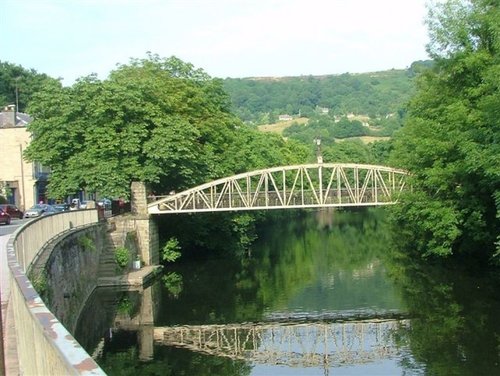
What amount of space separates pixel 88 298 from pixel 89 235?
3.31 m

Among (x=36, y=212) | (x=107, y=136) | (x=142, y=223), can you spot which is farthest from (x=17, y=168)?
(x=107, y=136)

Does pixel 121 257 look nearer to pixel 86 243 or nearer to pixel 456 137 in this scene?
pixel 86 243

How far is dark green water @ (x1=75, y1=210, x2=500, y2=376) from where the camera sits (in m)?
22.9

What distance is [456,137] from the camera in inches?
1318

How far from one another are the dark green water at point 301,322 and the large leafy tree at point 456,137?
8.93 feet

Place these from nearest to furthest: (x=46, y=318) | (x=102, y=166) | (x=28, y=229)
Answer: (x=46, y=318) < (x=28, y=229) < (x=102, y=166)

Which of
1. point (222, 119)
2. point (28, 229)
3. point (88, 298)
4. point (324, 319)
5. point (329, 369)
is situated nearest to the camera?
point (28, 229)

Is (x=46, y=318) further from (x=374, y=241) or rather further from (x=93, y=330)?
(x=374, y=241)

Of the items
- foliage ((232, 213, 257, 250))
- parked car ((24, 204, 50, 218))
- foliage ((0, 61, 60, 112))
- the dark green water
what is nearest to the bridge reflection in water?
the dark green water

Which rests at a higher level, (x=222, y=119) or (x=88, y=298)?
(x=222, y=119)

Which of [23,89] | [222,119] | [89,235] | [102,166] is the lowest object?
[89,235]

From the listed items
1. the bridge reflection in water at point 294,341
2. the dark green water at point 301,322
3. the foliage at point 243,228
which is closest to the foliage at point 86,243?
the dark green water at point 301,322

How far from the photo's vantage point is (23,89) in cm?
9656

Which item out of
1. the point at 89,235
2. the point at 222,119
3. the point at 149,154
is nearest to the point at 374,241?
the point at 222,119
